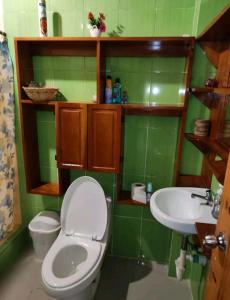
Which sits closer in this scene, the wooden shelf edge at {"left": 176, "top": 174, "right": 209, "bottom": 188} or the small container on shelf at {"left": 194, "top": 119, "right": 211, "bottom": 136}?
the small container on shelf at {"left": 194, "top": 119, "right": 211, "bottom": 136}

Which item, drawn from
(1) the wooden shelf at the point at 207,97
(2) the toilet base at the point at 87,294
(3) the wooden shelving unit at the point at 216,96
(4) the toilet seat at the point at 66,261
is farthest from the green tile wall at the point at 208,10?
(2) the toilet base at the point at 87,294

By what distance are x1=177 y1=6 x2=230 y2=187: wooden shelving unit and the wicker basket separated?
3.42ft

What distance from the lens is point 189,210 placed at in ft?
4.85

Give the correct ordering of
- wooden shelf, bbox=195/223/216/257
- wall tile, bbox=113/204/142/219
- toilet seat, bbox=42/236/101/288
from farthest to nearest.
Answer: wall tile, bbox=113/204/142/219 < toilet seat, bbox=42/236/101/288 < wooden shelf, bbox=195/223/216/257

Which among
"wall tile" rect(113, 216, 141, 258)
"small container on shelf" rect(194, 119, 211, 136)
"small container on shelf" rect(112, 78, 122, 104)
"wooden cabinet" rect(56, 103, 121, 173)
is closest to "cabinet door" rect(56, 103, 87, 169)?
"wooden cabinet" rect(56, 103, 121, 173)

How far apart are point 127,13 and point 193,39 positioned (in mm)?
551

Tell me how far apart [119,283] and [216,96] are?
168cm

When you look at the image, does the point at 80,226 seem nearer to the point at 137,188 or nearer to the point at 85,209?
the point at 85,209

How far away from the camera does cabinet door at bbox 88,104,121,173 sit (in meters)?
1.55

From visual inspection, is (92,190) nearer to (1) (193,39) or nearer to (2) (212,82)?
(2) (212,82)

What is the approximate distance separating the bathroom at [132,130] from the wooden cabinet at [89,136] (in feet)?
0.37

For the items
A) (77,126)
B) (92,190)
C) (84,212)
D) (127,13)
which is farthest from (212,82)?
(84,212)

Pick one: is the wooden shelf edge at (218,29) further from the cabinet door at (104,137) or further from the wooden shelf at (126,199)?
the wooden shelf at (126,199)

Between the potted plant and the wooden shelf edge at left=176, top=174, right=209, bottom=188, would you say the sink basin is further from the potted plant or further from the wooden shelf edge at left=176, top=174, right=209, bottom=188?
the potted plant
